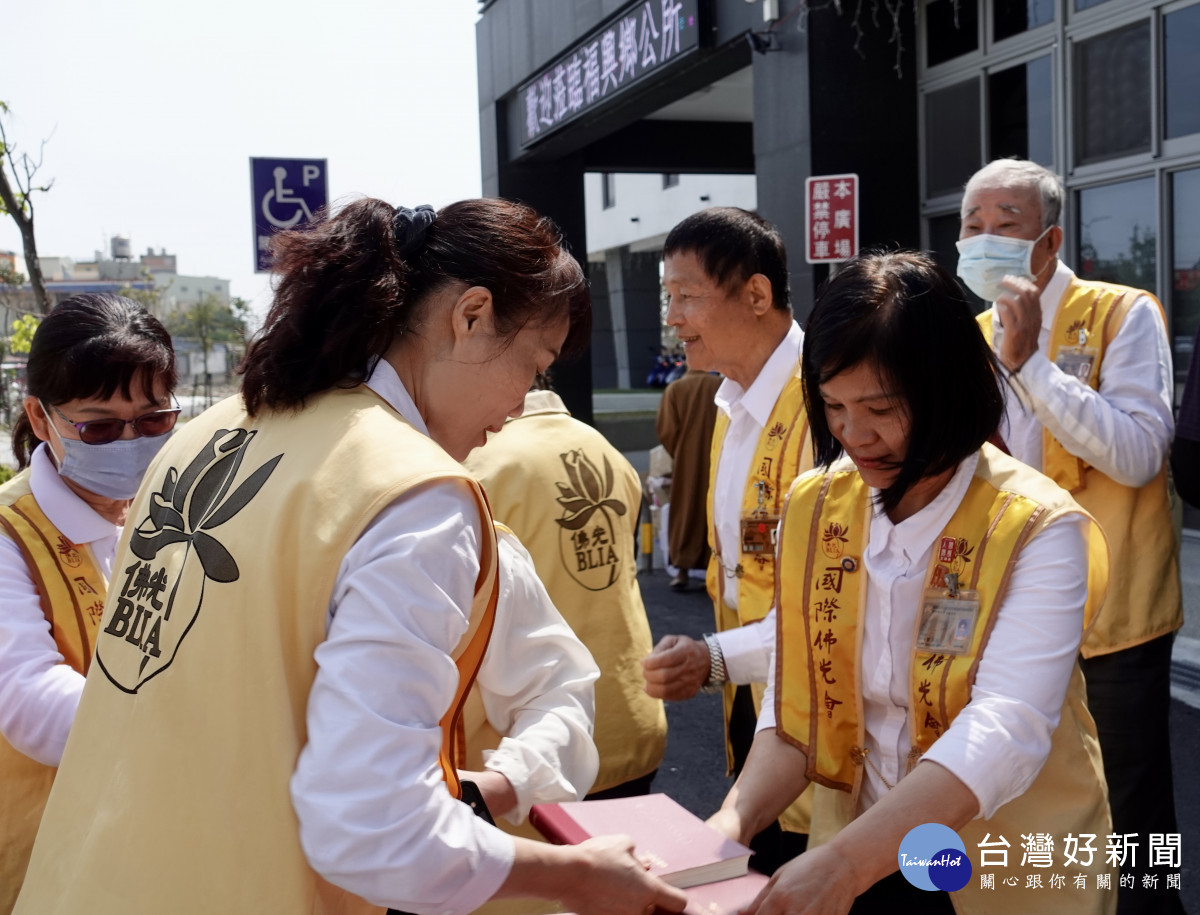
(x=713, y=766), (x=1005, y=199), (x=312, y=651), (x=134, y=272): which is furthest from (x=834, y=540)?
(x=134, y=272)

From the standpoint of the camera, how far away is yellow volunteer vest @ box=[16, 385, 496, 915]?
1228mm

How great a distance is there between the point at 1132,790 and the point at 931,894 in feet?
4.43

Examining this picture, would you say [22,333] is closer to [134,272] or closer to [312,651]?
[312,651]

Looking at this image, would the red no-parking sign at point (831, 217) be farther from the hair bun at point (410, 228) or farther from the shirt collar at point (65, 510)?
the hair bun at point (410, 228)

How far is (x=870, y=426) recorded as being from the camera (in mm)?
1843

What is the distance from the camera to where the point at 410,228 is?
4.96ft

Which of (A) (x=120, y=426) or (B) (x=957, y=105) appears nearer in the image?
(A) (x=120, y=426)

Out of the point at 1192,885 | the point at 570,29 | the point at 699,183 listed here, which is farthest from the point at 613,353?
the point at 1192,885

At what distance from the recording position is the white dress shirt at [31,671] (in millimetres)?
1813

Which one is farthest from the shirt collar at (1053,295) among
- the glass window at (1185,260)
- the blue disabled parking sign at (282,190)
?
the blue disabled parking sign at (282,190)

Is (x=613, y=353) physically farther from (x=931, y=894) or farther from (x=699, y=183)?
(x=931, y=894)

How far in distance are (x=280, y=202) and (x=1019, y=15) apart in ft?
16.2

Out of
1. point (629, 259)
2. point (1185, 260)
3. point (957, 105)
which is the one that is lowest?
point (1185, 260)

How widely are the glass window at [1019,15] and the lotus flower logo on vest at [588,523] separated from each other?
18.9ft
